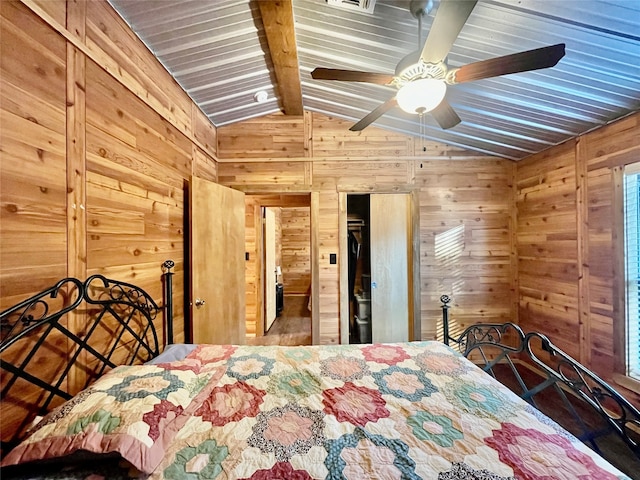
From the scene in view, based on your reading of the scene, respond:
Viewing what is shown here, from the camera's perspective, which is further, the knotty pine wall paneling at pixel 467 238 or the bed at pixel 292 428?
the knotty pine wall paneling at pixel 467 238

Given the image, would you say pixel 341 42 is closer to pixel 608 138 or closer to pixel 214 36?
pixel 214 36

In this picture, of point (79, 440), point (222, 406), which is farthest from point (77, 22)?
point (222, 406)

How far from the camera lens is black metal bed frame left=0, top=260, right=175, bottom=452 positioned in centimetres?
98

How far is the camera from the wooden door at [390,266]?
3336 millimetres

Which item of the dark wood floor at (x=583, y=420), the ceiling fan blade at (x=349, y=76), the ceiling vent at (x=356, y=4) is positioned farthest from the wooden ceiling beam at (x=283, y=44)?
the dark wood floor at (x=583, y=420)

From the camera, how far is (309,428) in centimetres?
104

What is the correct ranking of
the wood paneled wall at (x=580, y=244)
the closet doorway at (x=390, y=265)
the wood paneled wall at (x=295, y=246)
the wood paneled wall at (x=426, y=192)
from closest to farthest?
1. the wood paneled wall at (x=580, y=244)
2. the wood paneled wall at (x=426, y=192)
3. the closet doorway at (x=390, y=265)
4. the wood paneled wall at (x=295, y=246)

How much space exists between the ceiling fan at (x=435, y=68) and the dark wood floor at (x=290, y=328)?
3281 millimetres

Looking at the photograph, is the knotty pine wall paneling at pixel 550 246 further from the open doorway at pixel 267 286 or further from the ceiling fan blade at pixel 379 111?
the open doorway at pixel 267 286

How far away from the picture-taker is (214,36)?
179 centimetres

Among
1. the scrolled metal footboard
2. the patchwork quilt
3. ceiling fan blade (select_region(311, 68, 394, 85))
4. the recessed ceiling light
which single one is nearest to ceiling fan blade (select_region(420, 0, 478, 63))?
ceiling fan blade (select_region(311, 68, 394, 85))

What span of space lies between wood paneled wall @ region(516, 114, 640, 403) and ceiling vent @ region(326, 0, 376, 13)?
230cm

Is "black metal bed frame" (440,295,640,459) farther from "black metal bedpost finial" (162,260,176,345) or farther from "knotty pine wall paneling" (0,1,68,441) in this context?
"knotty pine wall paneling" (0,1,68,441)

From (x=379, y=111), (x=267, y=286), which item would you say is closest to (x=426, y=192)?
(x=379, y=111)
